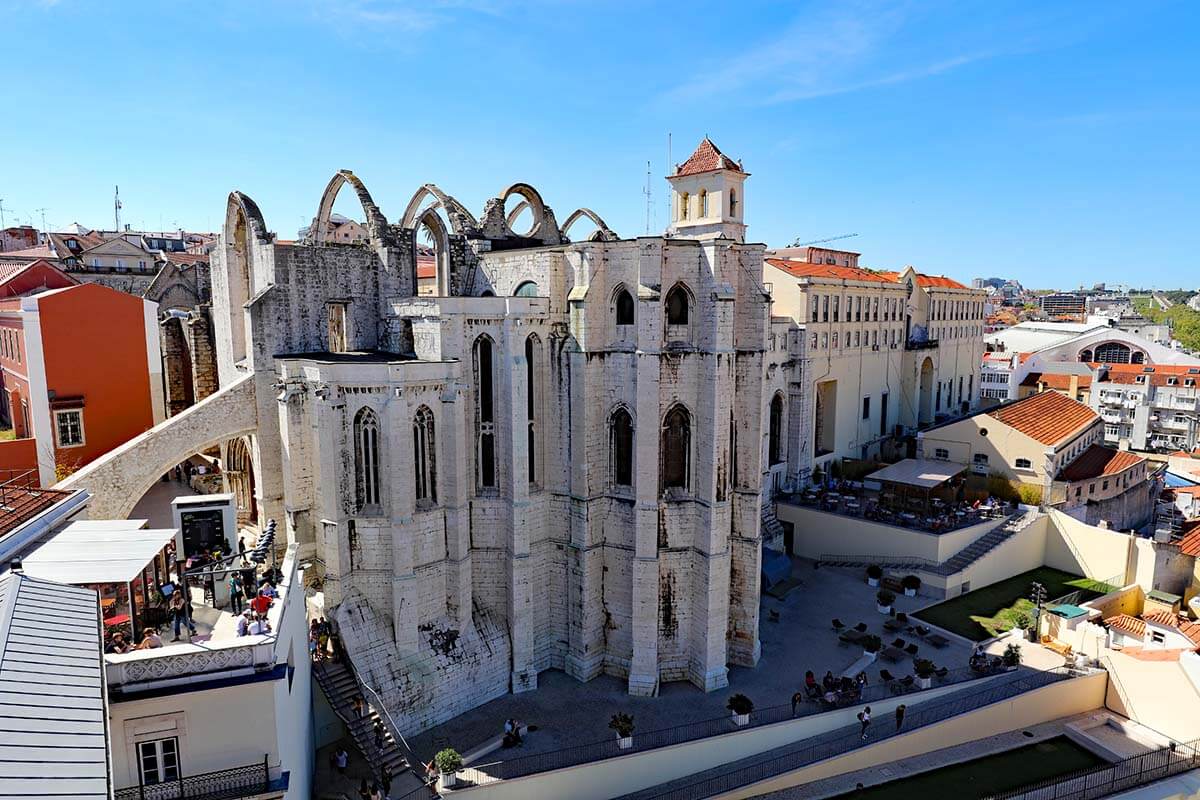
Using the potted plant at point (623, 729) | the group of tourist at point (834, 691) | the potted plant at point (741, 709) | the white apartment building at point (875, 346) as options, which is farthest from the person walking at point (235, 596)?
the white apartment building at point (875, 346)

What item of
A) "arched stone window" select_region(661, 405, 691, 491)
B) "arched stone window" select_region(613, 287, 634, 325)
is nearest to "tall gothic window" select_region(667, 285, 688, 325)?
"arched stone window" select_region(613, 287, 634, 325)

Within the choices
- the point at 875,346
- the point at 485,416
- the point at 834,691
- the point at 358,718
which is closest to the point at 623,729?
the point at 358,718

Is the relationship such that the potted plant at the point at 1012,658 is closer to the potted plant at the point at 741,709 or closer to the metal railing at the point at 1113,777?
the metal railing at the point at 1113,777

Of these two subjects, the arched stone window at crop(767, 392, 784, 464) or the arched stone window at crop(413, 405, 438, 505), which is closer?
the arched stone window at crop(413, 405, 438, 505)

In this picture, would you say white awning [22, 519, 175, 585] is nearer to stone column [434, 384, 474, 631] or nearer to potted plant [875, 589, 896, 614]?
stone column [434, 384, 474, 631]

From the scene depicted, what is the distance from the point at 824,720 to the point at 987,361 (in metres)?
61.1

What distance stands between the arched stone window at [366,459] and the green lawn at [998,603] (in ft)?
74.1

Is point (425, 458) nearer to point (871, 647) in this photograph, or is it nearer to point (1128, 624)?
point (871, 647)

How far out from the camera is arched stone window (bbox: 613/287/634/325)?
77.5 ft

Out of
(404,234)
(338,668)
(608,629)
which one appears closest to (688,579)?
(608,629)

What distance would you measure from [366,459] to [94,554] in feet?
25.9

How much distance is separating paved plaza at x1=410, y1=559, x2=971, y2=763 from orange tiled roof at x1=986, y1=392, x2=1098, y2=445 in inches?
617

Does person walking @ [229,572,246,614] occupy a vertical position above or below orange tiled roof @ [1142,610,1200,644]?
above

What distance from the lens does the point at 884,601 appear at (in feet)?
97.8
